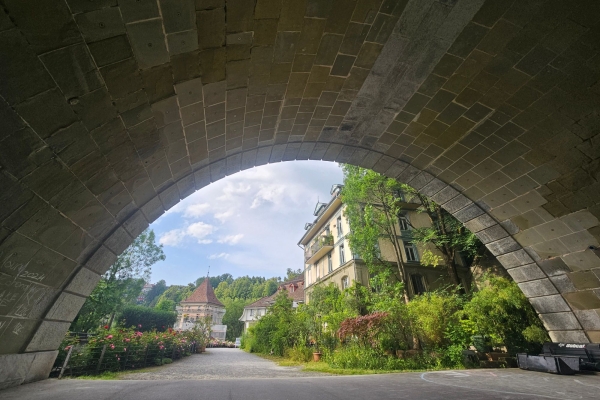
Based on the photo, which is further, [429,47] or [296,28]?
[429,47]

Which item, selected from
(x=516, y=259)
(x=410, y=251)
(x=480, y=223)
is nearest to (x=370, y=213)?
(x=410, y=251)

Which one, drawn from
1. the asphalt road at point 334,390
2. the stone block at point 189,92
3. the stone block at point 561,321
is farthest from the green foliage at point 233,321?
the stone block at point 189,92

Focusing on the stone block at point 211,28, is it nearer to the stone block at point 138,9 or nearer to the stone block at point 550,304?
the stone block at point 138,9

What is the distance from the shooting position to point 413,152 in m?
4.42

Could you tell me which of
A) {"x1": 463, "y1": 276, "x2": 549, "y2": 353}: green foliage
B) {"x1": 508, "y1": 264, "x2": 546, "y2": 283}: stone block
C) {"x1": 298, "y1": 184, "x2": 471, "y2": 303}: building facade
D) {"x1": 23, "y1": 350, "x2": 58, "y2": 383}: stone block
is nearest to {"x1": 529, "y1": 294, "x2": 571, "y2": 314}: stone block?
{"x1": 508, "y1": 264, "x2": 546, "y2": 283}: stone block

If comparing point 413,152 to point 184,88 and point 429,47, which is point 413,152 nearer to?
point 429,47

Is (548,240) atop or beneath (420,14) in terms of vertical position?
beneath

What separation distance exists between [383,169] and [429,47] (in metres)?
2.33

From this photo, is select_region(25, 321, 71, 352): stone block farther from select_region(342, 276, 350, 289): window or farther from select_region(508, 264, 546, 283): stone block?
select_region(342, 276, 350, 289): window

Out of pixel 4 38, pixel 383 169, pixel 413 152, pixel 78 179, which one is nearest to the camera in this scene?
pixel 4 38

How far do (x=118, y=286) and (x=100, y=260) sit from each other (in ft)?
67.9

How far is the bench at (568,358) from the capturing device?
440 cm

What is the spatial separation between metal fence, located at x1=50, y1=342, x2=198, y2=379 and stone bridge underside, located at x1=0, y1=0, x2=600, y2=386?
4816 mm

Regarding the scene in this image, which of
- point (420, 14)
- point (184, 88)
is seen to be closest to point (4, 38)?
point (184, 88)
